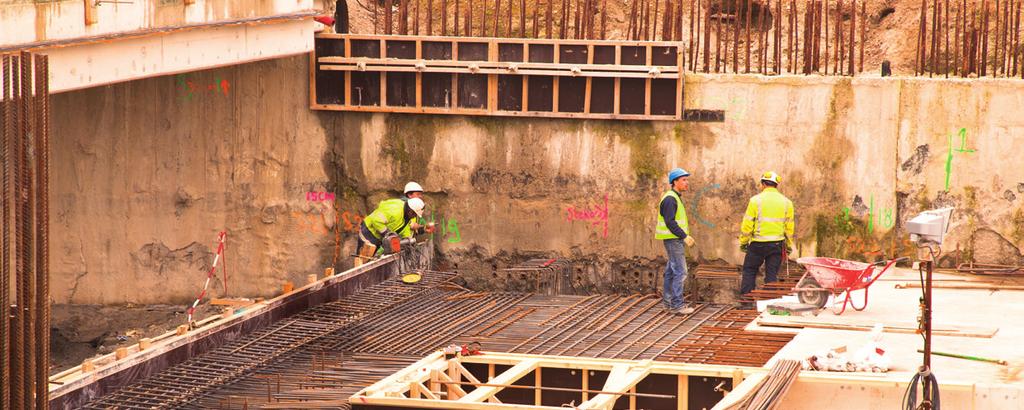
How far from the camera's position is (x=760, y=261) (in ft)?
52.4

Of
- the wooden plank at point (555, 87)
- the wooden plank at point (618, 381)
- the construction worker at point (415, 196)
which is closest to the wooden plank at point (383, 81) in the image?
the construction worker at point (415, 196)

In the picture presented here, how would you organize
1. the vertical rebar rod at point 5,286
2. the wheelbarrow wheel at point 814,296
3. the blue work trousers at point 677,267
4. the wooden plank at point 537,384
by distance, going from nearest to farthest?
1. the vertical rebar rod at point 5,286
2. the wooden plank at point 537,384
3. the wheelbarrow wheel at point 814,296
4. the blue work trousers at point 677,267

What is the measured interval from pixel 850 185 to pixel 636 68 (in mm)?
2757

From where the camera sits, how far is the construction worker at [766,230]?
15.6 metres

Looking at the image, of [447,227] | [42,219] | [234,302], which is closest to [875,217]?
[447,227]

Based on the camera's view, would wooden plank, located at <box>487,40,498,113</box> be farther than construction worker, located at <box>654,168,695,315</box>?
Yes

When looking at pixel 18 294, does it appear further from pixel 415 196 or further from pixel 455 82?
pixel 455 82

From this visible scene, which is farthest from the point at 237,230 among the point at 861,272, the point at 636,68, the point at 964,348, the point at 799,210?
the point at 964,348

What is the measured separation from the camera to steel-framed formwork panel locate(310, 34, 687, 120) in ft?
57.6

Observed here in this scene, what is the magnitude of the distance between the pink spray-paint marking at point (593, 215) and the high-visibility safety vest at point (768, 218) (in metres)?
2.47

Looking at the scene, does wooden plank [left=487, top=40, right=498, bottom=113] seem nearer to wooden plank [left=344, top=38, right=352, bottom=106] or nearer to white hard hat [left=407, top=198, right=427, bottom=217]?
white hard hat [left=407, top=198, right=427, bottom=217]

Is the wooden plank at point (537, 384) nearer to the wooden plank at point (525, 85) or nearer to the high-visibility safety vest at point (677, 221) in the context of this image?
the high-visibility safety vest at point (677, 221)

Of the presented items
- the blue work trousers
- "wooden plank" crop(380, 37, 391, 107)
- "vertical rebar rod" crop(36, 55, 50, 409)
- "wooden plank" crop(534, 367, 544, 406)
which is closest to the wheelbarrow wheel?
the blue work trousers

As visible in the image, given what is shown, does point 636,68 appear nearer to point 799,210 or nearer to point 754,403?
point 799,210
